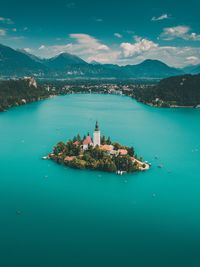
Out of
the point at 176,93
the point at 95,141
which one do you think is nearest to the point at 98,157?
the point at 95,141

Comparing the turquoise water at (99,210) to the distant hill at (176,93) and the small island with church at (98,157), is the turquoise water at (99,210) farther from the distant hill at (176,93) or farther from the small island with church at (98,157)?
the distant hill at (176,93)

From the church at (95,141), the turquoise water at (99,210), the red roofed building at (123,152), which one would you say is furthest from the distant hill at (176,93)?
the red roofed building at (123,152)

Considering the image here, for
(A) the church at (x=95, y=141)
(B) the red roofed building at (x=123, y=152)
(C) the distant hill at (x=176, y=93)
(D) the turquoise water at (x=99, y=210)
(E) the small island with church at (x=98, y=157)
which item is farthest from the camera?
(C) the distant hill at (x=176, y=93)

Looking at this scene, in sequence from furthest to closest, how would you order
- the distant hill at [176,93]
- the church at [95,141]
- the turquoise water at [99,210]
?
the distant hill at [176,93]
the church at [95,141]
the turquoise water at [99,210]

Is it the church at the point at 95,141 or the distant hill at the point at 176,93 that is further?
the distant hill at the point at 176,93

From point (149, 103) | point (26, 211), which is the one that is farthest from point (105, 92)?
point (26, 211)

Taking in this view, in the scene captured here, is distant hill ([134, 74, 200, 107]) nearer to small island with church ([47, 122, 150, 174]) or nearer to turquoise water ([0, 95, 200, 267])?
turquoise water ([0, 95, 200, 267])
